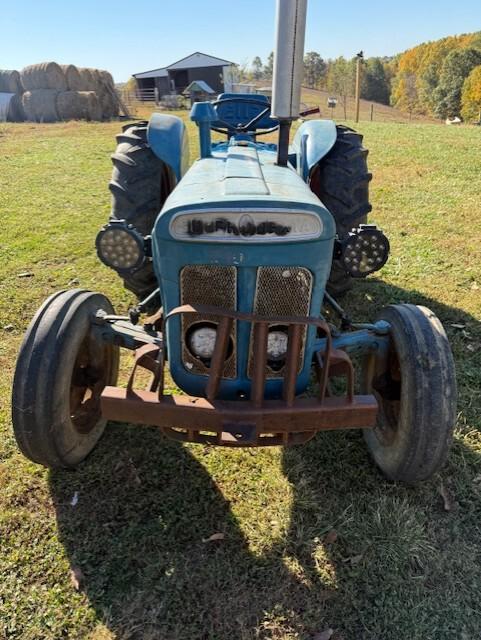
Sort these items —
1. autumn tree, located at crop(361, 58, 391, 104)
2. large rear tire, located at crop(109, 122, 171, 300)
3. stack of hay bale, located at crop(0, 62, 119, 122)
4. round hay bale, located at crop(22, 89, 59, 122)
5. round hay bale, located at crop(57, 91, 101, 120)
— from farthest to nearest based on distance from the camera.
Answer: autumn tree, located at crop(361, 58, 391, 104)
round hay bale, located at crop(22, 89, 59, 122)
stack of hay bale, located at crop(0, 62, 119, 122)
round hay bale, located at crop(57, 91, 101, 120)
large rear tire, located at crop(109, 122, 171, 300)

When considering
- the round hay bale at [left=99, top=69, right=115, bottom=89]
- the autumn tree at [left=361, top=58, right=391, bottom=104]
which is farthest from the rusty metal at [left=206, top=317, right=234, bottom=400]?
the autumn tree at [left=361, top=58, right=391, bottom=104]

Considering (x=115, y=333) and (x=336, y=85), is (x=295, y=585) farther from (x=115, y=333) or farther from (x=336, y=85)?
(x=336, y=85)

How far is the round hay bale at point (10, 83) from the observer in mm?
28542

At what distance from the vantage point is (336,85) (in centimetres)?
9481

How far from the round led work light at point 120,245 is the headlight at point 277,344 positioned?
3.03 feet

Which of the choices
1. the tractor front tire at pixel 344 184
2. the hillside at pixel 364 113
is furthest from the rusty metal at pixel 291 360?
the hillside at pixel 364 113

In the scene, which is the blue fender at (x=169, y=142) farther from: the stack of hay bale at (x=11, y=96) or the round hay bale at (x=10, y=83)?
the round hay bale at (x=10, y=83)

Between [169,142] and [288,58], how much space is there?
4.64 ft

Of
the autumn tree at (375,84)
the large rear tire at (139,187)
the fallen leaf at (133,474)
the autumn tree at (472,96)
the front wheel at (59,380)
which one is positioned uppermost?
the autumn tree at (375,84)

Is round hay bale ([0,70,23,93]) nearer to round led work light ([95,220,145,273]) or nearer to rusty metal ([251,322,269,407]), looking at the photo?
round led work light ([95,220,145,273])

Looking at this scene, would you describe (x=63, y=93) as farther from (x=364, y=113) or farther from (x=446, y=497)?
(x=446, y=497)

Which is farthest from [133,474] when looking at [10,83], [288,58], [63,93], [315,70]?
[315,70]

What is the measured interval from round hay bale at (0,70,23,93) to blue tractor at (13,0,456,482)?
2993 centimetres

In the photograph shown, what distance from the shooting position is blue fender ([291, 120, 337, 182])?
373 centimetres
